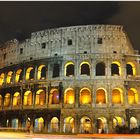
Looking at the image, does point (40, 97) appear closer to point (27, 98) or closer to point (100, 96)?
point (27, 98)

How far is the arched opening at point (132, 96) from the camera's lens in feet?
82.4

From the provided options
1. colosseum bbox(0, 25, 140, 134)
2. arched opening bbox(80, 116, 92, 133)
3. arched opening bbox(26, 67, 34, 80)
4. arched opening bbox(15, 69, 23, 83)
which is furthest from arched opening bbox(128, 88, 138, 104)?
arched opening bbox(15, 69, 23, 83)

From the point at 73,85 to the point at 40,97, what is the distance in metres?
4.05

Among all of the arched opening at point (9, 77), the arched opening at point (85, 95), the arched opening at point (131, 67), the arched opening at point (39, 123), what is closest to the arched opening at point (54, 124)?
the arched opening at point (39, 123)

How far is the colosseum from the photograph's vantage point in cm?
2458

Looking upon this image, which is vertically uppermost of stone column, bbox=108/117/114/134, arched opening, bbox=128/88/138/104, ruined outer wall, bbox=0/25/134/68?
ruined outer wall, bbox=0/25/134/68

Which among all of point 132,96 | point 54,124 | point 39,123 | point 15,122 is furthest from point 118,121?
point 15,122

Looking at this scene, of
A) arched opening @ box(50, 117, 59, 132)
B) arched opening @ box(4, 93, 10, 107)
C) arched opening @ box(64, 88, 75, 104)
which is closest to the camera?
arched opening @ box(50, 117, 59, 132)

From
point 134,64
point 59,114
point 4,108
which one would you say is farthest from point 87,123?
point 4,108

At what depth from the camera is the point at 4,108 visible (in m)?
29.1

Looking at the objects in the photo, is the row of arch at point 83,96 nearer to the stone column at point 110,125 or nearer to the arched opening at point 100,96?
the arched opening at point 100,96

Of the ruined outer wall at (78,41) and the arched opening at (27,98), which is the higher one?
the ruined outer wall at (78,41)

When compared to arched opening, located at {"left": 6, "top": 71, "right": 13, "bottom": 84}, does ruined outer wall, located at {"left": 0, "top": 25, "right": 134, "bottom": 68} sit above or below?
above

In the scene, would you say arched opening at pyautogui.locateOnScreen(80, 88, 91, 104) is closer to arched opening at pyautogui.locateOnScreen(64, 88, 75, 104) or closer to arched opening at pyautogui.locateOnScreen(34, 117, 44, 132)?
arched opening at pyautogui.locateOnScreen(64, 88, 75, 104)
